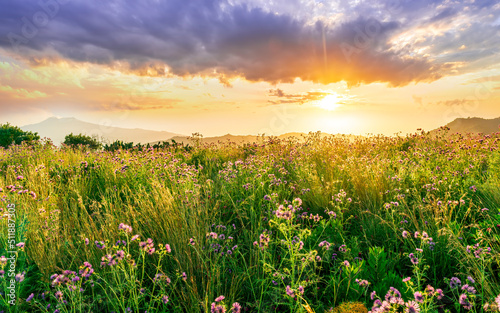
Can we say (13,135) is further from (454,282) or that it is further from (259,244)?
(454,282)

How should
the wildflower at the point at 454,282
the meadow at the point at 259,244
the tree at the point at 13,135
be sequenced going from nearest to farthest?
the wildflower at the point at 454,282
the meadow at the point at 259,244
the tree at the point at 13,135

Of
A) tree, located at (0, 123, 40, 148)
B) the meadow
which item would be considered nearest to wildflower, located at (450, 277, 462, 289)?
the meadow

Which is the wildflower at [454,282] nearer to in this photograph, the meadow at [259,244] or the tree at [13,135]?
the meadow at [259,244]

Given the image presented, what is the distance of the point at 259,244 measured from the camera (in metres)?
2.36

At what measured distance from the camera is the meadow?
2.08 m

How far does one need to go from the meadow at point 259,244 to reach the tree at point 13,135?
60.2ft

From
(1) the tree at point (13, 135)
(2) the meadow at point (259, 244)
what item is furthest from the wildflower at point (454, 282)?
(1) the tree at point (13, 135)

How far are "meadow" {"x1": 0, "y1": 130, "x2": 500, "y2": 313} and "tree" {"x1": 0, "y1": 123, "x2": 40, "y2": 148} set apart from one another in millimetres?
18341

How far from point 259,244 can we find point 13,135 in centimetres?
2463

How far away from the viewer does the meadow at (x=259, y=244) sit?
2.08 m

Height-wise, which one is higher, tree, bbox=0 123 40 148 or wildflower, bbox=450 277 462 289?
tree, bbox=0 123 40 148

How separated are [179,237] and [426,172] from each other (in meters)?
4.12

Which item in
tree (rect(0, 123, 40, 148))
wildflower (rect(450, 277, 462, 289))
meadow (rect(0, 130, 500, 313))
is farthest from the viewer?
tree (rect(0, 123, 40, 148))

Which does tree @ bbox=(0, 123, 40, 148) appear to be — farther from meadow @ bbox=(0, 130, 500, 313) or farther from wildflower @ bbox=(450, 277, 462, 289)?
wildflower @ bbox=(450, 277, 462, 289)
